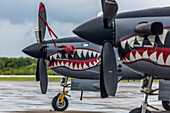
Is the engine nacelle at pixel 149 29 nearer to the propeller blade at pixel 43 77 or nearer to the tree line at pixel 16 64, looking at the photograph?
the propeller blade at pixel 43 77

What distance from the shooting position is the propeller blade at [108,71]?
837cm

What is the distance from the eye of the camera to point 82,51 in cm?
1451

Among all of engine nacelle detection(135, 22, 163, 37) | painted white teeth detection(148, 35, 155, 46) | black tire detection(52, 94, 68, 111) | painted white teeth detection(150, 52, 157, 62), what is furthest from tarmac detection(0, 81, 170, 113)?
engine nacelle detection(135, 22, 163, 37)

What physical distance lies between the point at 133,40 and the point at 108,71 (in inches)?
39.9

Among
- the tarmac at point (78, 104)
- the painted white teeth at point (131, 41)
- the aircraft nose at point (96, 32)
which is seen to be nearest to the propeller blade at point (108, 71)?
the aircraft nose at point (96, 32)

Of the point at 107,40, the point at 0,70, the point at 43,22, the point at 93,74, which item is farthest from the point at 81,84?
the point at 0,70

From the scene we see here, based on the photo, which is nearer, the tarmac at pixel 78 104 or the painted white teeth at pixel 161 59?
the painted white teeth at pixel 161 59

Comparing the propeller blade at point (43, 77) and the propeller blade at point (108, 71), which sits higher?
the propeller blade at point (108, 71)

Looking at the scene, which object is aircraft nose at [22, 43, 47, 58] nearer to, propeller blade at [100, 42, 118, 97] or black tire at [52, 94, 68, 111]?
black tire at [52, 94, 68, 111]

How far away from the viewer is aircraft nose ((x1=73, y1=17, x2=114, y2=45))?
8.58 m

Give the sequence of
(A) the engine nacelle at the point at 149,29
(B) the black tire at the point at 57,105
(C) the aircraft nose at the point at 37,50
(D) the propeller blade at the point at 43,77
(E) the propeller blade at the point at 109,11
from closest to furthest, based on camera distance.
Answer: (A) the engine nacelle at the point at 149,29
(E) the propeller blade at the point at 109,11
(D) the propeller blade at the point at 43,77
(B) the black tire at the point at 57,105
(C) the aircraft nose at the point at 37,50

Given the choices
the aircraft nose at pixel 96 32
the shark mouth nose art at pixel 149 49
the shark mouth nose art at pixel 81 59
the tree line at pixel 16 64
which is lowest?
the tree line at pixel 16 64

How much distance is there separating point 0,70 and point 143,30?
79.2m

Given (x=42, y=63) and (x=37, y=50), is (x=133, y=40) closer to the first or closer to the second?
(x=42, y=63)
